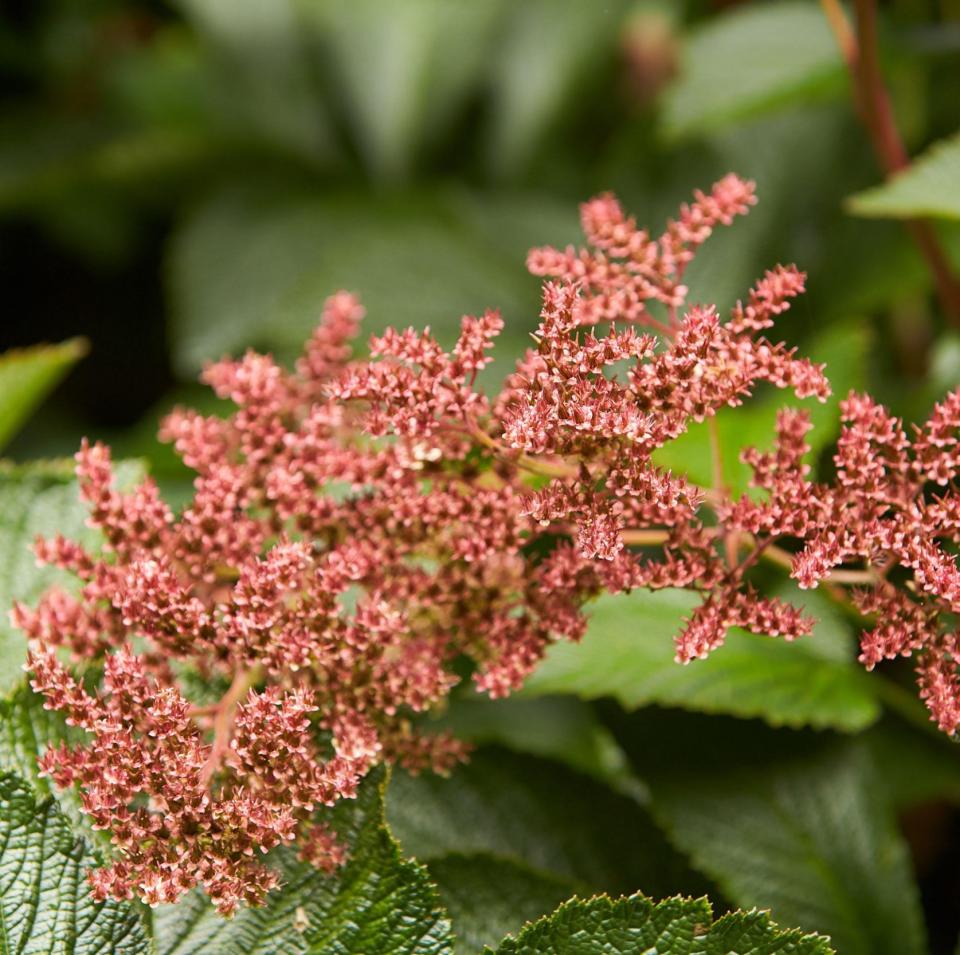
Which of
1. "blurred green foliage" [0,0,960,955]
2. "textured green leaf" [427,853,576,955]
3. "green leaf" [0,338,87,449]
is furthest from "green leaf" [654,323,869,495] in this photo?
"green leaf" [0,338,87,449]

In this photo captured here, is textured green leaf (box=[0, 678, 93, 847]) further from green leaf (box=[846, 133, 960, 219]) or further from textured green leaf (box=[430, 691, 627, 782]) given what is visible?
green leaf (box=[846, 133, 960, 219])

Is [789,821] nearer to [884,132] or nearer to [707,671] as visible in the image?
[707,671]

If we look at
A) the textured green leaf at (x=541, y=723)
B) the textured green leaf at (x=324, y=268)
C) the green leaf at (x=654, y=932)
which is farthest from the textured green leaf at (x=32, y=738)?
the textured green leaf at (x=324, y=268)

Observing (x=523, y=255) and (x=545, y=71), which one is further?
(x=545, y=71)

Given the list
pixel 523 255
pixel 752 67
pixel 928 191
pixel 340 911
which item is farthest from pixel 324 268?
pixel 340 911

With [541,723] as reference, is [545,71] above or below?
above
